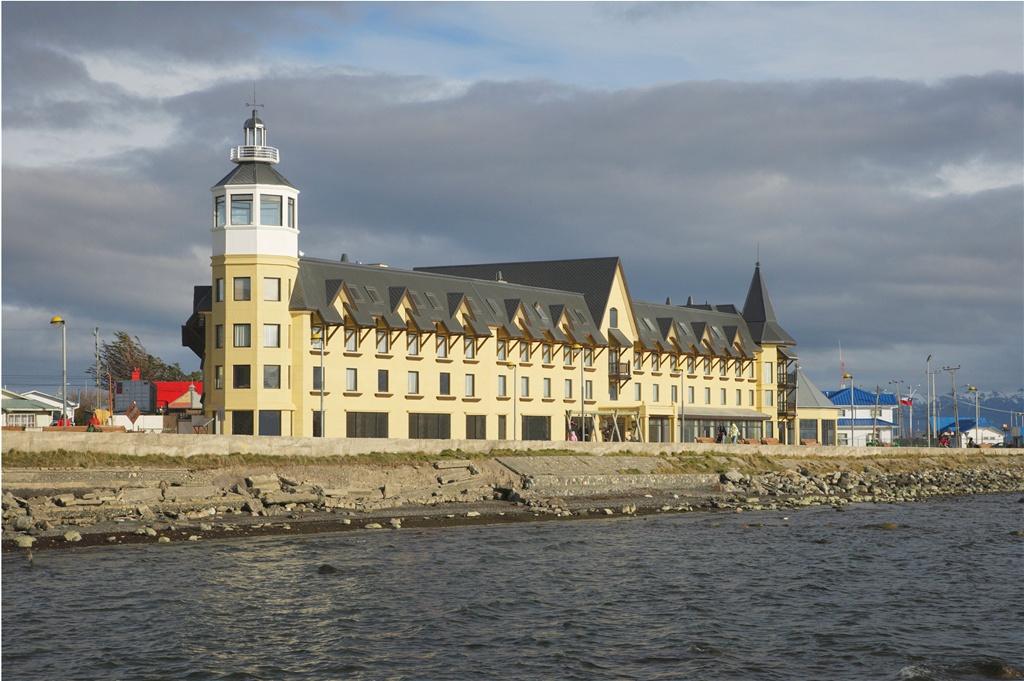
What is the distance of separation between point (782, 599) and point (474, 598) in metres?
8.65

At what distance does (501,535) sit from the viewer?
4897 centimetres

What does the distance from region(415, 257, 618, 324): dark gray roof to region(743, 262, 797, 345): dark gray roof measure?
21795 mm

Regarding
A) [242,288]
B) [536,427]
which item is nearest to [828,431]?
[536,427]

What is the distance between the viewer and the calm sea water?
2559 centimetres

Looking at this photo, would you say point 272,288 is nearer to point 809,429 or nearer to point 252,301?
point 252,301

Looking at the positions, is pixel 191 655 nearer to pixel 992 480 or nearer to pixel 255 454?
pixel 255 454

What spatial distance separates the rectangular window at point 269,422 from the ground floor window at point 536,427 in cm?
2125

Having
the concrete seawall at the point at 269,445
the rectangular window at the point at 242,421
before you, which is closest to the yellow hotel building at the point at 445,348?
the rectangular window at the point at 242,421

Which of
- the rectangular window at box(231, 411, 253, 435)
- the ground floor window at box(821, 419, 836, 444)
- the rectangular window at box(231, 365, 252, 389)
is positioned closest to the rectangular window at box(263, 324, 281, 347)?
the rectangular window at box(231, 365, 252, 389)

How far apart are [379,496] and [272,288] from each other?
21.7 metres

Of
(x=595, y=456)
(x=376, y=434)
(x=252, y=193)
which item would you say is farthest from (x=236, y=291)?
(x=595, y=456)

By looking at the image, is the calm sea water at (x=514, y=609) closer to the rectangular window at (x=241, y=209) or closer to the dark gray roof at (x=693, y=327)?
the rectangular window at (x=241, y=209)

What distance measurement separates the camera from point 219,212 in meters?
75.1

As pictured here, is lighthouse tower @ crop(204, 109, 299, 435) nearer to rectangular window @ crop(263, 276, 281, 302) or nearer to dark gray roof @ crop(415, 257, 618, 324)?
rectangular window @ crop(263, 276, 281, 302)
